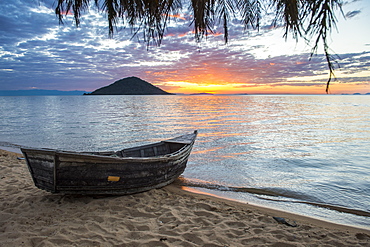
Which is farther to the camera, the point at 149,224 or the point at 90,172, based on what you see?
the point at 90,172

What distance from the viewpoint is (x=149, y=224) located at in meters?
4.59

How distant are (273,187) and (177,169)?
10.8 feet

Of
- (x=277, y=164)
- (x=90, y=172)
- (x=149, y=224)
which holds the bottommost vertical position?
(x=277, y=164)

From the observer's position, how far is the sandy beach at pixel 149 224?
4.00m

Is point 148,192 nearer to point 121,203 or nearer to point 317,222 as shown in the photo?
Answer: point 121,203

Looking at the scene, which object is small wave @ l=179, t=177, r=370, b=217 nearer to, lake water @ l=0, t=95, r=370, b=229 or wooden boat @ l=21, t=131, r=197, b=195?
lake water @ l=0, t=95, r=370, b=229

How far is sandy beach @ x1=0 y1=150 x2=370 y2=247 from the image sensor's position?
13.1 feet

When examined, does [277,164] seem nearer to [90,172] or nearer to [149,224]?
[149,224]

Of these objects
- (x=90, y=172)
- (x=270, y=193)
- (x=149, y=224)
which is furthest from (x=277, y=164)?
(x=90, y=172)

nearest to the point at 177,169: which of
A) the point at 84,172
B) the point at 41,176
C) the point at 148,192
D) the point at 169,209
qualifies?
the point at 148,192

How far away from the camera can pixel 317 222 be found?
17.4ft

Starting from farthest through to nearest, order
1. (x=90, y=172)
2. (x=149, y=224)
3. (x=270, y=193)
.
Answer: (x=270, y=193)
(x=90, y=172)
(x=149, y=224)

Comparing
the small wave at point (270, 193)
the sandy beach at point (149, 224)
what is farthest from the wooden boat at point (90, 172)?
the small wave at point (270, 193)

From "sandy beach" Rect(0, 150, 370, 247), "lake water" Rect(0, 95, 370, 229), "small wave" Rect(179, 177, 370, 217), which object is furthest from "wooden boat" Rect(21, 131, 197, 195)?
"lake water" Rect(0, 95, 370, 229)
